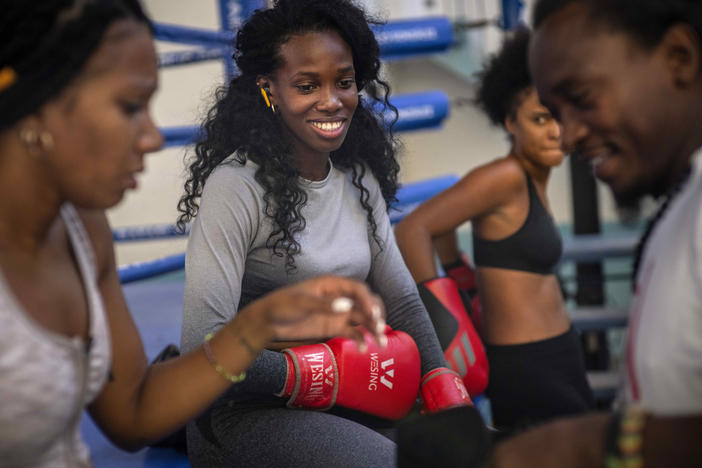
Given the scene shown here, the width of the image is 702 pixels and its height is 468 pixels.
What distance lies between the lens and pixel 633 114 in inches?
29.4

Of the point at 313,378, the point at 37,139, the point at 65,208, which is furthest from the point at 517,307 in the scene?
the point at 37,139

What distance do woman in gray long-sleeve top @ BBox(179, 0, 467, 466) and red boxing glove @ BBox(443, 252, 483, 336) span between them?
1.59ft

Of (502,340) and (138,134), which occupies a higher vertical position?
(138,134)

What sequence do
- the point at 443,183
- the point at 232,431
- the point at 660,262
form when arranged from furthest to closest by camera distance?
the point at 443,183
the point at 232,431
the point at 660,262

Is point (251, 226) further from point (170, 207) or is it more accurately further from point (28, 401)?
point (170, 207)

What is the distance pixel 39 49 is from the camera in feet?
2.34

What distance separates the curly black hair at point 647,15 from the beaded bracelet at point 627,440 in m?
0.38

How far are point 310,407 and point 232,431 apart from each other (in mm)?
139

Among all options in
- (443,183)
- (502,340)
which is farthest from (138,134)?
(443,183)

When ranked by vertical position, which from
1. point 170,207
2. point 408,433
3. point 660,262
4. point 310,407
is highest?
point 660,262

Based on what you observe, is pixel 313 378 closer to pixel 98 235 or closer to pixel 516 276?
pixel 98 235

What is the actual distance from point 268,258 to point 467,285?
34.3 inches

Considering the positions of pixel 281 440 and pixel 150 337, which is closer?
pixel 281 440

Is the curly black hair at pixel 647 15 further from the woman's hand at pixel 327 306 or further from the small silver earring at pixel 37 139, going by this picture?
the small silver earring at pixel 37 139
